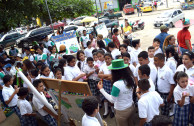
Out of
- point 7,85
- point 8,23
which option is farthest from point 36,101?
point 8,23

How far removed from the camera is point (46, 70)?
4.45m

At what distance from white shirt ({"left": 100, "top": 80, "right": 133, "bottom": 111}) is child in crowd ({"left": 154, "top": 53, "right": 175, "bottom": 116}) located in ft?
3.40

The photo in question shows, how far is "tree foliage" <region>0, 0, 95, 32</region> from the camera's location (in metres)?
8.16

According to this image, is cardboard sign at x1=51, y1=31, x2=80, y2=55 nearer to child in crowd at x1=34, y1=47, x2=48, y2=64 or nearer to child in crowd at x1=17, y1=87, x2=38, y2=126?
child in crowd at x1=34, y1=47, x2=48, y2=64

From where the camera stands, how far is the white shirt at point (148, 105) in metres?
2.67

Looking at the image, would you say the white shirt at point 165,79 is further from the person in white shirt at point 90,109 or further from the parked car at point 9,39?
the parked car at point 9,39

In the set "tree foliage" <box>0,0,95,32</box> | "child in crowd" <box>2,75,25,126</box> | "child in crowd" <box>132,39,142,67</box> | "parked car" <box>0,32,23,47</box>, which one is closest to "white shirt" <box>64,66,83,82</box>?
"child in crowd" <box>2,75,25,126</box>

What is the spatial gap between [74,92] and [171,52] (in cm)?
266

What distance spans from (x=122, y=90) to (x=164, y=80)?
50.4 inches

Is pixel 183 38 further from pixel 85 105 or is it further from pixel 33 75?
pixel 33 75

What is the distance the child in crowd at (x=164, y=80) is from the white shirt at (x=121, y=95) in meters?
1.04

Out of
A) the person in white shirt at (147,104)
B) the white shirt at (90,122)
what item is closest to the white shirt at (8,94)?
the white shirt at (90,122)

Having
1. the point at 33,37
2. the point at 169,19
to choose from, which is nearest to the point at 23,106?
the point at 169,19

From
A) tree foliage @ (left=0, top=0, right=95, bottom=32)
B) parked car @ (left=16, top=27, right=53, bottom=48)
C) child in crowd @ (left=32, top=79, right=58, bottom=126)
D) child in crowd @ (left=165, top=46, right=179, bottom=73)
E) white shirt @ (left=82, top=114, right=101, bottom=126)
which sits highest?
tree foliage @ (left=0, top=0, right=95, bottom=32)
